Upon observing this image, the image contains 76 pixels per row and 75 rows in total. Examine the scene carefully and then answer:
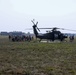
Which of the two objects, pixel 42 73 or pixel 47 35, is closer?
pixel 42 73

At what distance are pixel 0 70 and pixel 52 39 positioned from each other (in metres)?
43.0

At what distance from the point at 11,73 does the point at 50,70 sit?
2.16 m

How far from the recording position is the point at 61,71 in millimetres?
13453

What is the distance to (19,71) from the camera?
1295 centimetres

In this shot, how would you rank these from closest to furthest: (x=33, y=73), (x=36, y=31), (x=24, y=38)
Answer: (x=33, y=73), (x=36, y=31), (x=24, y=38)

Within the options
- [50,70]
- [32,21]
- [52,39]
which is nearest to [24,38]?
[32,21]

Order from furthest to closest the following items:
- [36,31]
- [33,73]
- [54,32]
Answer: [36,31] < [54,32] < [33,73]

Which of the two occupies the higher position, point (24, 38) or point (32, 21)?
point (32, 21)

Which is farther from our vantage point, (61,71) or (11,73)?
(61,71)

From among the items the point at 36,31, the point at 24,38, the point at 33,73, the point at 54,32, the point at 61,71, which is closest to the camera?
the point at 33,73

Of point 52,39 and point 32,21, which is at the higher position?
point 32,21

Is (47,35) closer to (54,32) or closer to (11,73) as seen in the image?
(54,32)

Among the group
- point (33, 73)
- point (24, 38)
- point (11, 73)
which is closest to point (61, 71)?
point (33, 73)

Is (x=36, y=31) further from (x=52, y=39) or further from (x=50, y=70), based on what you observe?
(x=50, y=70)
